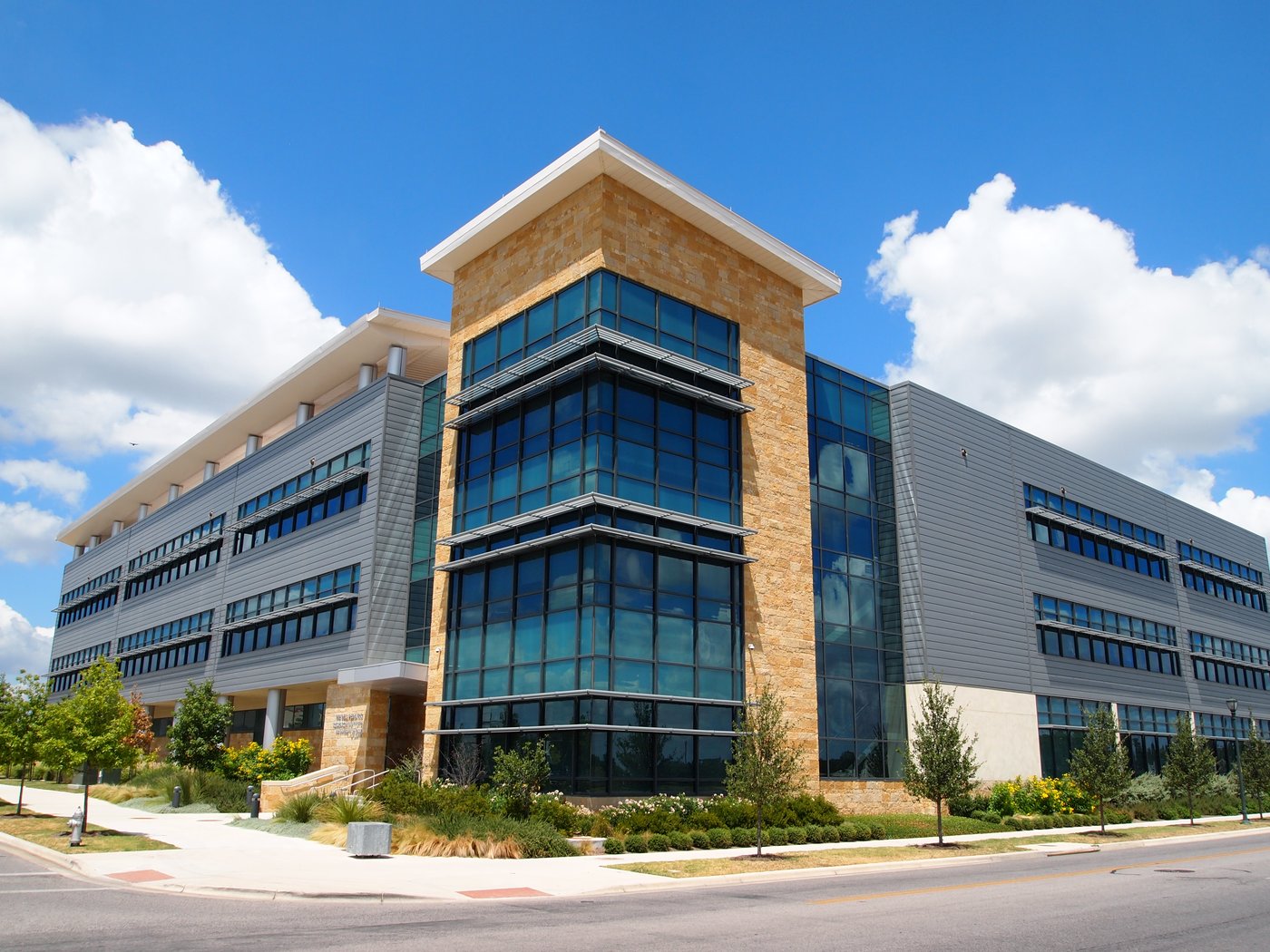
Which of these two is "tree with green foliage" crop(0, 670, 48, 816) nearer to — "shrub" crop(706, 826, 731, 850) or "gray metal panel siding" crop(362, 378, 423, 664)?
"gray metal panel siding" crop(362, 378, 423, 664)

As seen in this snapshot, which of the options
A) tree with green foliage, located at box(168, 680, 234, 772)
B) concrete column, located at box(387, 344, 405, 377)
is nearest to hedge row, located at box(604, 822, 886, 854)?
concrete column, located at box(387, 344, 405, 377)

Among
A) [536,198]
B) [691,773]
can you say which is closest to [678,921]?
[691,773]

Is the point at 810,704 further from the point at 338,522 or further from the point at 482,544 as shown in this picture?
the point at 338,522

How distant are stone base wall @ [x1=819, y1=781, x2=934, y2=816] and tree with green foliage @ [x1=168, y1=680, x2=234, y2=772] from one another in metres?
Result: 24.9

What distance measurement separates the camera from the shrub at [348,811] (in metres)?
25.0

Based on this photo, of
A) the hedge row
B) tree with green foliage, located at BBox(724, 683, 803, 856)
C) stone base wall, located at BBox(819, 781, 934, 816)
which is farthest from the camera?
stone base wall, located at BBox(819, 781, 934, 816)

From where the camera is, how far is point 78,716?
26.5m

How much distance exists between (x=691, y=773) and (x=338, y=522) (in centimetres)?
1888

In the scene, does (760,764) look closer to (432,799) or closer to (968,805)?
(432,799)

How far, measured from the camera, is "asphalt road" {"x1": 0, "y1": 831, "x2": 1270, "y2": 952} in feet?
38.5

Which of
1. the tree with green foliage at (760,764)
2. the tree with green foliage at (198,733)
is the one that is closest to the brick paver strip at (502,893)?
the tree with green foliage at (760,764)

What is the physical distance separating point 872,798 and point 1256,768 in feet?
73.9

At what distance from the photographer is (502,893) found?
54.5 feet

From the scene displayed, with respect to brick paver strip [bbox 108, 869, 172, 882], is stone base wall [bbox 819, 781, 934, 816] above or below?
above
